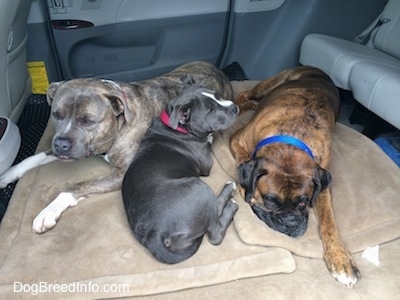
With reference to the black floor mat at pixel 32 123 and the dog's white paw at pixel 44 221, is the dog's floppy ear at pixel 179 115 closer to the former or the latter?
the dog's white paw at pixel 44 221

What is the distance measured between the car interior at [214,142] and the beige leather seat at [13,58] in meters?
0.02

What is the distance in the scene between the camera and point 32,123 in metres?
3.85

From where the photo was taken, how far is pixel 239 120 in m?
4.07

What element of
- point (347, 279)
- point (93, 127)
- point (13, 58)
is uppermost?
point (13, 58)

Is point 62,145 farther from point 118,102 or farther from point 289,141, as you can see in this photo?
point 289,141

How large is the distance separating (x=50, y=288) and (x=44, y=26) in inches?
95.0

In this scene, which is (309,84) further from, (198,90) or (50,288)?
(50,288)

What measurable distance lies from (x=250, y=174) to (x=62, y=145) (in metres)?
1.21

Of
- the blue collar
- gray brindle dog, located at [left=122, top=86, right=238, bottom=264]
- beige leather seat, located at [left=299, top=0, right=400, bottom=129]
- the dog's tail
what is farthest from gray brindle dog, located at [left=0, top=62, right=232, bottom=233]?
beige leather seat, located at [left=299, top=0, right=400, bottom=129]

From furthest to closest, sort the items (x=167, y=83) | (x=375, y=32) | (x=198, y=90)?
(x=375, y=32) < (x=167, y=83) < (x=198, y=90)

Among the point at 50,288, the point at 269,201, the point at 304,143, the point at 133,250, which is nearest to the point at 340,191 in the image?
the point at 304,143

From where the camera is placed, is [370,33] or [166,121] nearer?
[166,121]

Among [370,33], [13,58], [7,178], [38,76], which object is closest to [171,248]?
[7,178]

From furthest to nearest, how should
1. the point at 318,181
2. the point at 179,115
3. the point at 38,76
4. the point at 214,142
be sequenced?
the point at 38,76 → the point at 214,142 → the point at 179,115 → the point at 318,181
